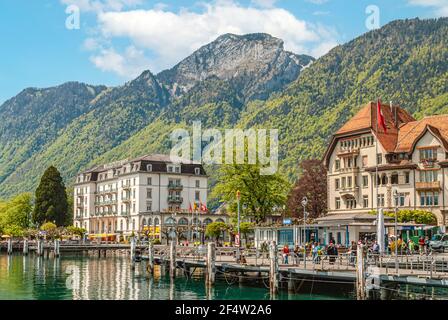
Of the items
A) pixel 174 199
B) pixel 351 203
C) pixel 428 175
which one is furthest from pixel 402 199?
pixel 174 199

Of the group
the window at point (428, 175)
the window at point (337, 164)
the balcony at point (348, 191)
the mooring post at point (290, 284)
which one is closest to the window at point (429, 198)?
the window at point (428, 175)

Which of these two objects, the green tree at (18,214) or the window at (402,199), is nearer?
the window at (402,199)

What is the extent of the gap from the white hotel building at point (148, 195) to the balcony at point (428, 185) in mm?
54263

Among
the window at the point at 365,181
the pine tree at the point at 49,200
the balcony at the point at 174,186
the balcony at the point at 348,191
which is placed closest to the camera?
the window at the point at 365,181

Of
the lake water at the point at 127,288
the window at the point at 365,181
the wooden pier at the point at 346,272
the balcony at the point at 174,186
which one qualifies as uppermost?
the balcony at the point at 174,186

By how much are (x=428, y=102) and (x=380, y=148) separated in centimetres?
9056

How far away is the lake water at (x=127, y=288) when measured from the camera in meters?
46.1

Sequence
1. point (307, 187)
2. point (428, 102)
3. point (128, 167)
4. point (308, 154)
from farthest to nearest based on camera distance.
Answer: point (308, 154), point (428, 102), point (128, 167), point (307, 187)

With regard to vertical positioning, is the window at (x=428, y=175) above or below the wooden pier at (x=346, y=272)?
above

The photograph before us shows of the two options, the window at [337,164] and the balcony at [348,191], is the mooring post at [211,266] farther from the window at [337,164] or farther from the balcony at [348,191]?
the window at [337,164]

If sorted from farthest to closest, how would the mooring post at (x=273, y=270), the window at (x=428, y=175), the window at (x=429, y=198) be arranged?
the window at (x=428, y=175), the window at (x=429, y=198), the mooring post at (x=273, y=270)
